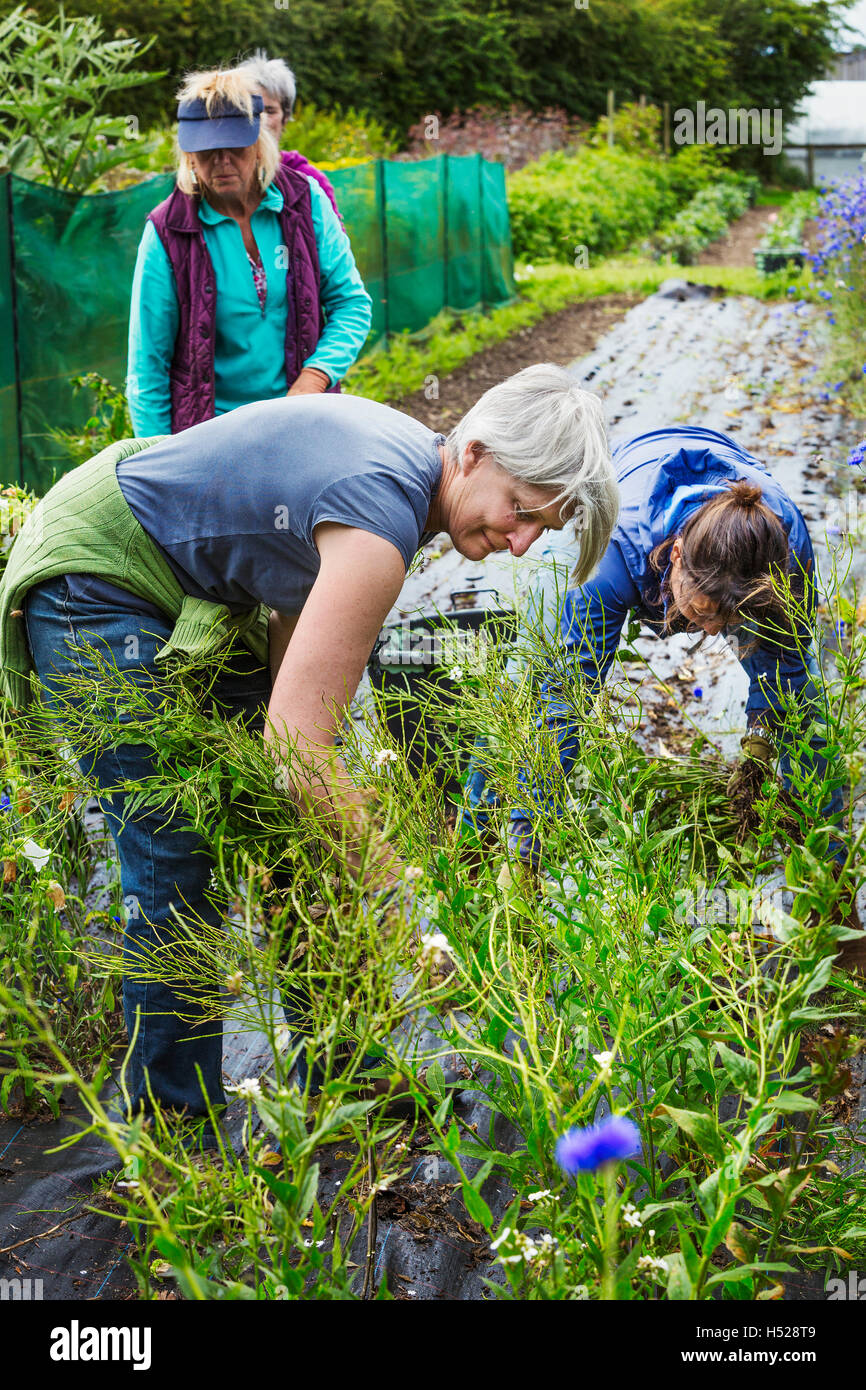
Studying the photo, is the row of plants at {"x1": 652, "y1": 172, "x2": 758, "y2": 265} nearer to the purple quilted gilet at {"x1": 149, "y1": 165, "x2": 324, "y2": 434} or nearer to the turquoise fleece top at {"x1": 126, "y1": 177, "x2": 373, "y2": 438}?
the turquoise fleece top at {"x1": 126, "y1": 177, "x2": 373, "y2": 438}

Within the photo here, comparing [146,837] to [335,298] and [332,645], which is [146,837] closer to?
[332,645]

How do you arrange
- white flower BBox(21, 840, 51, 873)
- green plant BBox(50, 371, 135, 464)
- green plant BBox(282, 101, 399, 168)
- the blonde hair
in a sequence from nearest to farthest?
white flower BBox(21, 840, 51, 873) < the blonde hair < green plant BBox(50, 371, 135, 464) < green plant BBox(282, 101, 399, 168)

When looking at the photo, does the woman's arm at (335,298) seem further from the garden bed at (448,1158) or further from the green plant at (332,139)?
the green plant at (332,139)

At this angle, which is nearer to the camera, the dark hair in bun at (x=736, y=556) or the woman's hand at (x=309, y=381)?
the dark hair in bun at (x=736, y=556)

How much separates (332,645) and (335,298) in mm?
1879

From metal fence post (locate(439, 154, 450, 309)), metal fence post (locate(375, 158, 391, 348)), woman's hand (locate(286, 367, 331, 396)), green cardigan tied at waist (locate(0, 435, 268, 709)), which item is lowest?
green cardigan tied at waist (locate(0, 435, 268, 709))

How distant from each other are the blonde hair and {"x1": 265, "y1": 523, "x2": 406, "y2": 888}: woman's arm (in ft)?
5.06

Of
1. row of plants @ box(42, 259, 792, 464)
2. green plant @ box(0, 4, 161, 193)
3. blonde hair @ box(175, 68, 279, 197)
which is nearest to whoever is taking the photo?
blonde hair @ box(175, 68, 279, 197)

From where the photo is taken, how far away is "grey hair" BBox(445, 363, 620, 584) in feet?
5.02

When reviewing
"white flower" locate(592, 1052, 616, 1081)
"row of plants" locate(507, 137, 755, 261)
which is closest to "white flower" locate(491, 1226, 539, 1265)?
"white flower" locate(592, 1052, 616, 1081)

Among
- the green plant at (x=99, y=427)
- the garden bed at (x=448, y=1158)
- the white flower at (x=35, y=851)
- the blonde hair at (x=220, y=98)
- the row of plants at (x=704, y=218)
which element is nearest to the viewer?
the garden bed at (x=448, y=1158)

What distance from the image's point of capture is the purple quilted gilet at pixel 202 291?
2.69 metres

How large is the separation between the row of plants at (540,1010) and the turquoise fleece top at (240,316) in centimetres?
134

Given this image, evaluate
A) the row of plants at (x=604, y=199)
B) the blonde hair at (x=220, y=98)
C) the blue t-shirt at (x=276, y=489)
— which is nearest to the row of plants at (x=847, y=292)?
the blonde hair at (x=220, y=98)
